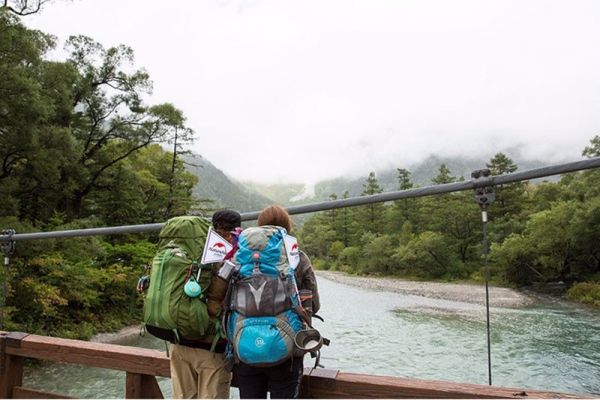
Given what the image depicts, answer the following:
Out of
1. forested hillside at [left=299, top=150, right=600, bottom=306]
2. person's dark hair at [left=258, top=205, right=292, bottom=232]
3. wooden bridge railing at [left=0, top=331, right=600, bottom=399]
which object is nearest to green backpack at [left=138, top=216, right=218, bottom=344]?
person's dark hair at [left=258, top=205, right=292, bottom=232]

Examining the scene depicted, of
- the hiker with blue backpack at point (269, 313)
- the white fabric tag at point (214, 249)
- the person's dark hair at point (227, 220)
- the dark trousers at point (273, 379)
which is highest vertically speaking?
the person's dark hair at point (227, 220)

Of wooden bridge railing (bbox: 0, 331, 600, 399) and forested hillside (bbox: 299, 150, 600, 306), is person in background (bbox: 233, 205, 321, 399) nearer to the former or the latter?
wooden bridge railing (bbox: 0, 331, 600, 399)

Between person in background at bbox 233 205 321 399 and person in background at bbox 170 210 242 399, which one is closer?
person in background at bbox 233 205 321 399

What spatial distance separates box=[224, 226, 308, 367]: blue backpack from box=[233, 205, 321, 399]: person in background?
76 mm

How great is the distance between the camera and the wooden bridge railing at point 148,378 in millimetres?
1262

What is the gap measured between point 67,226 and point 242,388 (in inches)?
453

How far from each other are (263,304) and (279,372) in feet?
0.84

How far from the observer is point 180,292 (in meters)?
1.41

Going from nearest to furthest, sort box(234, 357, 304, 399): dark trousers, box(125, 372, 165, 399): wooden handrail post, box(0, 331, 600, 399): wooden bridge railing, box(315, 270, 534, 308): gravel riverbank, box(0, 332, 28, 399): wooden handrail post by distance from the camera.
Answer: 1. box(0, 331, 600, 399): wooden bridge railing
2. box(234, 357, 304, 399): dark trousers
3. box(125, 372, 165, 399): wooden handrail post
4. box(0, 332, 28, 399): wooden handrail post
5. box(315, 270, 534, 308): gravel riverbank

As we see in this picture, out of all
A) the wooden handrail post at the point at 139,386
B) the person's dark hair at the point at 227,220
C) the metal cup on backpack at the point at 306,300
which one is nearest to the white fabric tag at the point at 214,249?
the person's dark hair at the point at 227,220

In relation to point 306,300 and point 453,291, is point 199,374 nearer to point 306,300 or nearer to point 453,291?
point 306,300

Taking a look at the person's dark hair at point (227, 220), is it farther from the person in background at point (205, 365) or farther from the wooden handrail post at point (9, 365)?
the wooden handrail post at point (9, 365)

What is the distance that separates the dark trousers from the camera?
137cm

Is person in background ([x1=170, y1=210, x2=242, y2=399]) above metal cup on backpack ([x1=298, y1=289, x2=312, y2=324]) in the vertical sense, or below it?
below
